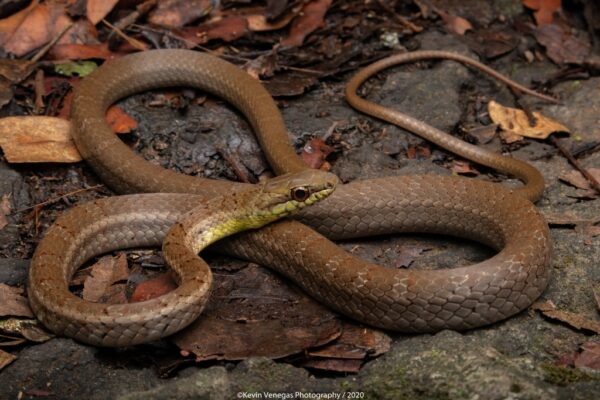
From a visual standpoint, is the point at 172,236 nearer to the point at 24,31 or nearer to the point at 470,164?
the point at 470,164

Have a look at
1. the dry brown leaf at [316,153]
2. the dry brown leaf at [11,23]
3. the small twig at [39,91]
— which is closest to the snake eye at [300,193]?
the dry brown leaf at [316,153]

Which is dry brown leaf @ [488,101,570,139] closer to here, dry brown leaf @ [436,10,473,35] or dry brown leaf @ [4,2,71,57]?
dry brown leaf @ [436,10,473,35]

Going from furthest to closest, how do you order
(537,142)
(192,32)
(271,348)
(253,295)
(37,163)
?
(192,32), (537,142), (37,163), (253,295), (271,348)

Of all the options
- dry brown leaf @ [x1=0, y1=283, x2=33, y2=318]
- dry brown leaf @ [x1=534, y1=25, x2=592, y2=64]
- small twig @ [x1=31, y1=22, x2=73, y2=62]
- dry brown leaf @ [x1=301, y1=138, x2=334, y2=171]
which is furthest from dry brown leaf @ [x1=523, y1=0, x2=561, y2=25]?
dry brown leaf @ [x1=0, y1=283, x2=33, y2=318]

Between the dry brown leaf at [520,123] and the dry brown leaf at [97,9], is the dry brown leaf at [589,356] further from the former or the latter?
the dry brown leaf at [97,9]

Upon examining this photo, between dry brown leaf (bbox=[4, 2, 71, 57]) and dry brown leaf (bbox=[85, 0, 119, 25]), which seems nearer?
dry brown leaf (bbox=[4, 2, 71, 57])

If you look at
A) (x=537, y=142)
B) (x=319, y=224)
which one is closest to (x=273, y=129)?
(x=319, y=224)
